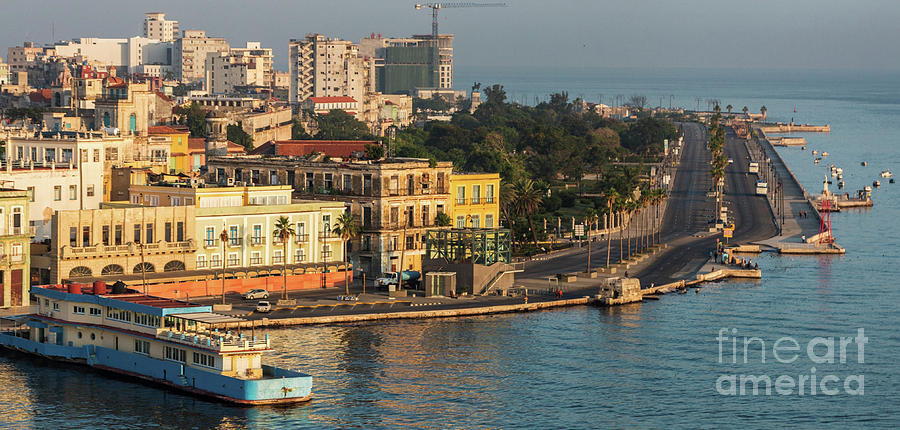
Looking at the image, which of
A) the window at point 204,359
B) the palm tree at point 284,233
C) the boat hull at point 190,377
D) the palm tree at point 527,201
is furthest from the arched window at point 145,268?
the palm tree at point 527,201

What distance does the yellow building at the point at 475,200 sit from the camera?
152875 mm

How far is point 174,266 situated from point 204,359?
31315 mm

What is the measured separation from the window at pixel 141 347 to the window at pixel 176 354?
2376 mm

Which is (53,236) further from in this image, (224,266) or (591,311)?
(591,311)

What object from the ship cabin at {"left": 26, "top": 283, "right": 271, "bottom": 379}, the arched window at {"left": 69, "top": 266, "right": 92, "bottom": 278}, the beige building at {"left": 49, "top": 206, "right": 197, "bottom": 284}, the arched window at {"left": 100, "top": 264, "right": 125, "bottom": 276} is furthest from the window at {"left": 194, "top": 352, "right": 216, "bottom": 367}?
the arched window at {"left": 100, "top": 264, "right": 125, "bottom": 276}

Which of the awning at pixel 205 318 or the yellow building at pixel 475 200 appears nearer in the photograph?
the awning at pixel 205 318

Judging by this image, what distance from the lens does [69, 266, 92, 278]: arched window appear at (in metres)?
119

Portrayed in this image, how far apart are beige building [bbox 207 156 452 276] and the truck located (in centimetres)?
359

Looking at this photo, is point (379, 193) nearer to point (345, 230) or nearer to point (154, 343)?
point (345, 230)

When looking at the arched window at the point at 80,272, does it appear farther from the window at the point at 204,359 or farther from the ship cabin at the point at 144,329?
the window at the point at 204,359

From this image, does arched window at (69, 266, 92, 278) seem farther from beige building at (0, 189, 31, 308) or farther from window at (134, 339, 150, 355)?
window at (134, 339, 150, 355)

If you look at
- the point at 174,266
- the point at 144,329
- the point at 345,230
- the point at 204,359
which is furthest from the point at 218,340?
the point at 345,230

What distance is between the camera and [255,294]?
125 m

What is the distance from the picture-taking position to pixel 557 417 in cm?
9288
